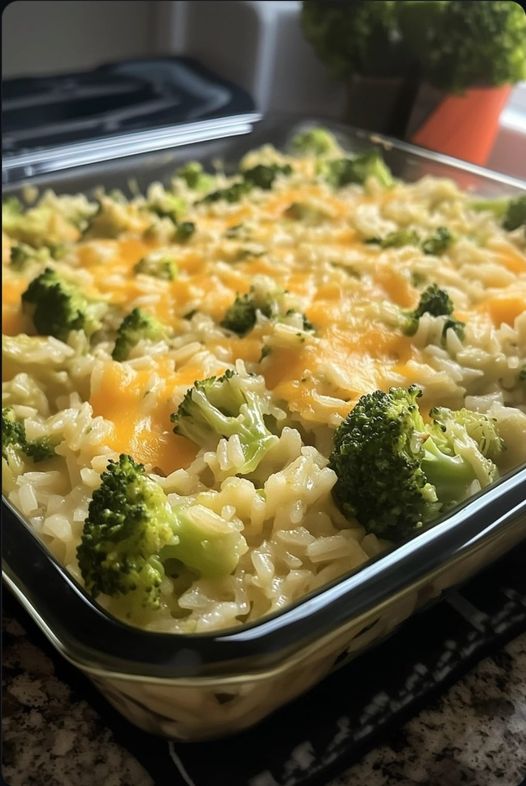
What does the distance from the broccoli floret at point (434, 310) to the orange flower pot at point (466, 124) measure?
3.43ft

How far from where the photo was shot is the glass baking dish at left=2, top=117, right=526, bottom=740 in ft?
2.51

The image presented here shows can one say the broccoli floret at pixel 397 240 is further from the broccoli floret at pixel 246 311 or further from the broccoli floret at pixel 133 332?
the broccoli floret at pixel 133 332

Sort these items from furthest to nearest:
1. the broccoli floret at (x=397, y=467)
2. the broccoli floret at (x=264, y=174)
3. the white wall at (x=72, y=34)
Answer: the white wall at (x=72, y=34)
the broccoli floret at (x=264, y=174)
the broccoli floret at (x=397, y=467)

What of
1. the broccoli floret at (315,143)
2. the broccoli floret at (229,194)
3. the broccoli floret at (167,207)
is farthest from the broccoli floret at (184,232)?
the broccoli floret at (315,143)

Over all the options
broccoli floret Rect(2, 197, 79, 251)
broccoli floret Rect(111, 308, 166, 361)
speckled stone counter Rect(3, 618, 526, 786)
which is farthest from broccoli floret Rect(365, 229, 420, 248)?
speckled stone counter Rect(3, 618, 526, 786)

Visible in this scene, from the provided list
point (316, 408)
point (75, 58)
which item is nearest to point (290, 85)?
point (75, 58)

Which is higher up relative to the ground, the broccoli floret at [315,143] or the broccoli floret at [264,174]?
the broccoli floret at [315,143]

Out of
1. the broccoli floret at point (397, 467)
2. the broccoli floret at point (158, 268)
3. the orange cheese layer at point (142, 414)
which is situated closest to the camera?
the broccoli floret at point (397, 467)

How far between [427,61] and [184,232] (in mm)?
903

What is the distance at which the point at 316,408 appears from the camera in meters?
1.15

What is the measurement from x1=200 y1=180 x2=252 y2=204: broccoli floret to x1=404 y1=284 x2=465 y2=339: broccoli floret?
70 cm

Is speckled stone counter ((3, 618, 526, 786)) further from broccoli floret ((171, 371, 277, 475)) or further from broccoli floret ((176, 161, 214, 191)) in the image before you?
broccoli floret ((176, 161, 214, 191))

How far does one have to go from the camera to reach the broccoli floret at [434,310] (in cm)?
133

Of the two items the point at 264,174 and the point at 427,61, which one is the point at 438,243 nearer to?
the point at 264,174
